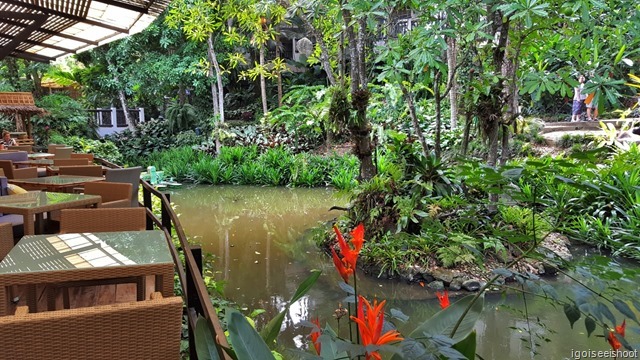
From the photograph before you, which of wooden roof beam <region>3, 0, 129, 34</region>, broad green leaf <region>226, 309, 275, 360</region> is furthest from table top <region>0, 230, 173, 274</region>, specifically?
wooden roof beam <region>3, 0, 129, 34</region>

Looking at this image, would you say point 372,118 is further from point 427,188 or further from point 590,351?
point 590,351

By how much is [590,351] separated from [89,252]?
130 inches

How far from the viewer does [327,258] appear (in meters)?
6.11

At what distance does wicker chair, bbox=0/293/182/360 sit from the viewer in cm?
125

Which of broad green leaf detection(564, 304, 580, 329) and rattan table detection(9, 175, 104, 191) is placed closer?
broad green leaf detection(564, 304, 580, 329)

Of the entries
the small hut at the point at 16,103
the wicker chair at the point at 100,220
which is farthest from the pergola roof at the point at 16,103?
the wicker chair at the point at 100,220

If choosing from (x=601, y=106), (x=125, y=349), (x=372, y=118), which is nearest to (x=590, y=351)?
(x=601, y=106)

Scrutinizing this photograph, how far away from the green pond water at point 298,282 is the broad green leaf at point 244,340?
0.99m

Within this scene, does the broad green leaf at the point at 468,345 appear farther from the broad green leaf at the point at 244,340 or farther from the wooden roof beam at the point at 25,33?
the wooden roof beam at the point at 25,33

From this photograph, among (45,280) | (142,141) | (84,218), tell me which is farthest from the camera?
(142,141)

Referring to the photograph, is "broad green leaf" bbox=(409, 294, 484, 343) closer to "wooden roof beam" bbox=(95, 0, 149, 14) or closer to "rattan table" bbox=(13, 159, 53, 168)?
"wooden roof beam" bbox=(95, 0, 149, 14)

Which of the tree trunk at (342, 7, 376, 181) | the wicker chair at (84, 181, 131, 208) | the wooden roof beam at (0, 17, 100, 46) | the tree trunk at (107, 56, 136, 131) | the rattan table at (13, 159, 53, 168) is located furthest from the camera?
the tree trunk at (107, 56, 136, 131)

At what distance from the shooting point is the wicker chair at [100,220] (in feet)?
8.87

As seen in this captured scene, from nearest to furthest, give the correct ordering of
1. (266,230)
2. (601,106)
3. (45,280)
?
1. (45,280)
2. (601,106)
3. (266,230)
